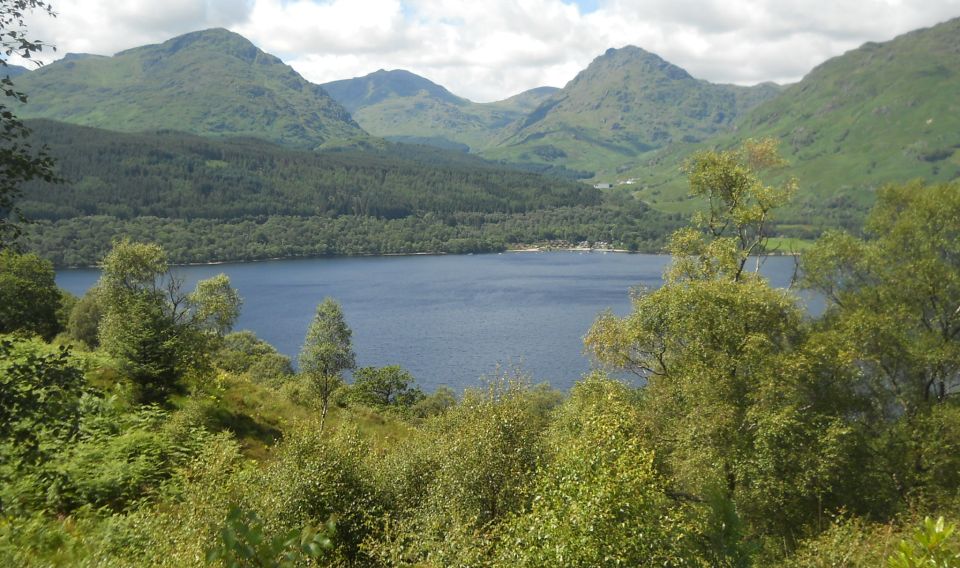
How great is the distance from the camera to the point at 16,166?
9.63 metres

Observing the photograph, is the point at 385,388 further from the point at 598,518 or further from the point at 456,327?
the point at 598,518

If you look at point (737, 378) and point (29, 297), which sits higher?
point (29, 297)

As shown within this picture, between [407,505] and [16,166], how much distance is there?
65.6 feet

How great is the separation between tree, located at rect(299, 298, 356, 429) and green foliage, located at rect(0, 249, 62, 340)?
72.3 ft

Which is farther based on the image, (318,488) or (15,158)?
(318,488)

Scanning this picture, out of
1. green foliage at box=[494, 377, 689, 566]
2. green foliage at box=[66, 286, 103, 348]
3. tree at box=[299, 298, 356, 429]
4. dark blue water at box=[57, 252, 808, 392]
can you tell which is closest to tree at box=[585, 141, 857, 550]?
green foliage at box=[494, 377, 689, 566]

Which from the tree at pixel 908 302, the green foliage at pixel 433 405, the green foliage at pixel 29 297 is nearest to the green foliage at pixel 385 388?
the green foliage at pixel 433 405

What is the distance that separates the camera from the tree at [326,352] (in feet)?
187

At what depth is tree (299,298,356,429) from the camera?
57125 millimetres

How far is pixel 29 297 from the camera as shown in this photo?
51.4m

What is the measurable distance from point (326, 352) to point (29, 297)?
2576 cm

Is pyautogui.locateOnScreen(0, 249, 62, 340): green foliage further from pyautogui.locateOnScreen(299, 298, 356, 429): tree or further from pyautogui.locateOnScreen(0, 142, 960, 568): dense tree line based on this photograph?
pyautogui.locateOnScreen(299, 298, 356, 429): tree

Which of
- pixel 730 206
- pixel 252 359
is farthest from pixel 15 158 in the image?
pixel 252 359

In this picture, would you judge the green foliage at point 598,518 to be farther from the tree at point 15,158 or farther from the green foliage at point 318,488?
the tree at point 15,158
